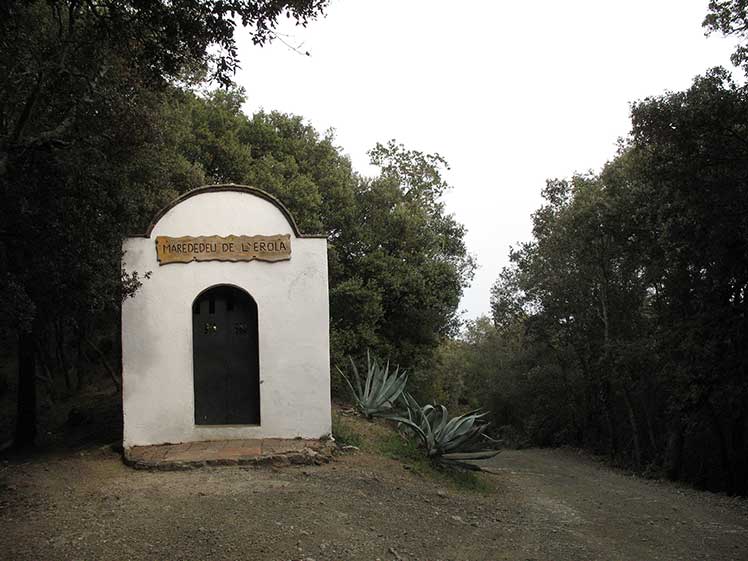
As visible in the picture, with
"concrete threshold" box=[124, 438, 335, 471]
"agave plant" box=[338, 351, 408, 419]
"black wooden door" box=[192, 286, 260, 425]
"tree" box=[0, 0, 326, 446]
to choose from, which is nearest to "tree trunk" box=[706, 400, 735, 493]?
"agave plant" box=[338, 351, 408, 419]

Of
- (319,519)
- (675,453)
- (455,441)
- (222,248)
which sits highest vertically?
(222,248)

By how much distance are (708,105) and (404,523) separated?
7.50m

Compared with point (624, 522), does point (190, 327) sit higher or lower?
higher

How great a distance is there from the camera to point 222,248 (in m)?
10.1

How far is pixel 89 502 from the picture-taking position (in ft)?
23.6

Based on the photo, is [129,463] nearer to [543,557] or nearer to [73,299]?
[73,299]

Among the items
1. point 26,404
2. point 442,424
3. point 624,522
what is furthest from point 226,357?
point 624,522

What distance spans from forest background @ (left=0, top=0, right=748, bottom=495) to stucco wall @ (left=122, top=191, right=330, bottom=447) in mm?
498

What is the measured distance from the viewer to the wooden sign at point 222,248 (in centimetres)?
1009

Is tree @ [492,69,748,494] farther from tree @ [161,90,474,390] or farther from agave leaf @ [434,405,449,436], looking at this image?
agave leaf @ [434,405,449,436]

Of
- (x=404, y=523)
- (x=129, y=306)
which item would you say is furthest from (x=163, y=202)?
(x=404, y=523)

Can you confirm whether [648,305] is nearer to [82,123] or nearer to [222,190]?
[222,190]

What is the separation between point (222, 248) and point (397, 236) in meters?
9.06

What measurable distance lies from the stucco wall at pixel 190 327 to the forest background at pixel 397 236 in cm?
50
